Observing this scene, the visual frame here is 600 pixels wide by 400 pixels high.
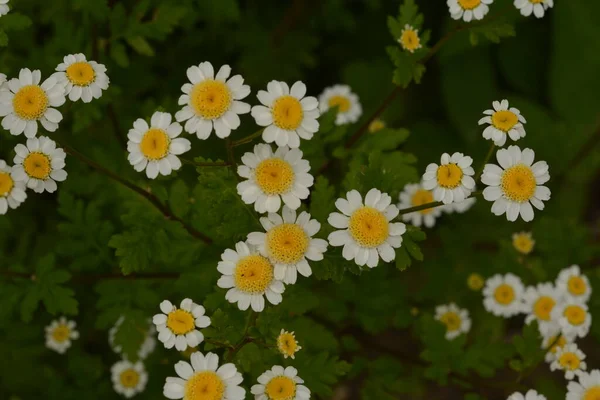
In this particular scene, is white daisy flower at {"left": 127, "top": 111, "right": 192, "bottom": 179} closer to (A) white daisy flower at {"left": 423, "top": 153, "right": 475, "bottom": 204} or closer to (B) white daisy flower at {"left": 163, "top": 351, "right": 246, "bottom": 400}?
(B) white daisy flower at {"left": 163, "top": 351, "right": 246, "bottom": 400}

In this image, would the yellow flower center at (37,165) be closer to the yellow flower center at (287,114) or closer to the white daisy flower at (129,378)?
the yellow flower center at (287,114)

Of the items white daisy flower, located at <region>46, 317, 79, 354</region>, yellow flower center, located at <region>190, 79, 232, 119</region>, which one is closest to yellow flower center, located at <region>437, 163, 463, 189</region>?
yellow flower center, located at <region>190, 79, 232, 119</region>

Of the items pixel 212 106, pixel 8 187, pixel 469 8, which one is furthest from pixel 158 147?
pixel 469 8

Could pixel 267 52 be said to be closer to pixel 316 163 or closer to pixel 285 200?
pixel 316 163

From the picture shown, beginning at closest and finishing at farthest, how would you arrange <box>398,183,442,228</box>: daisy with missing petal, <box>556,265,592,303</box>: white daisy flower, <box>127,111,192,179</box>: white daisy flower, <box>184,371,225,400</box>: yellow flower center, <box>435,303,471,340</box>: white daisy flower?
1. <box>184,371,225,400</box>: yellow flower center
2. <box>127,111,192,179</box>: white daisy flower
3. <box>556,265,592,303</box>: white daisy flower
4. <box>398,183,442,228</box>: daisy with missing petal
5. <box>435,303,471,340</box>: white daisy flower

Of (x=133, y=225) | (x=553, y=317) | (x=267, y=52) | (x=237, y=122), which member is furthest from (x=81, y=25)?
(x=553, y=317)

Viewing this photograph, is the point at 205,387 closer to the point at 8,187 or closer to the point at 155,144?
the point at 155,144
